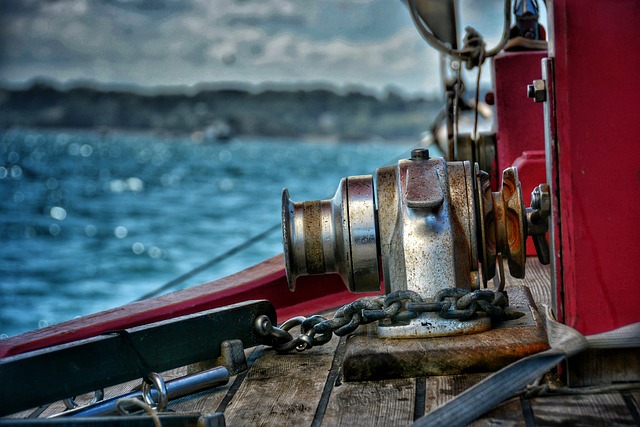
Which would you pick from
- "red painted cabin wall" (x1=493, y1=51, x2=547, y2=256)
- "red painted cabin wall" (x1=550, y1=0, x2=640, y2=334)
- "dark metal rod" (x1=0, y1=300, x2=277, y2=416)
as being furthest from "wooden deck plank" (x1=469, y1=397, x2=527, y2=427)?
"red painted cabin wall" (x1=493, y1=51, x2=547, y2=256)

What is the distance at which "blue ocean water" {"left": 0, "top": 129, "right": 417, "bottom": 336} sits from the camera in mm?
16547

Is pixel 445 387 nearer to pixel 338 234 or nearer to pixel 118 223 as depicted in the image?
pixel 338 234

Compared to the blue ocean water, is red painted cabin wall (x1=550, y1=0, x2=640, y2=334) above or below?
above

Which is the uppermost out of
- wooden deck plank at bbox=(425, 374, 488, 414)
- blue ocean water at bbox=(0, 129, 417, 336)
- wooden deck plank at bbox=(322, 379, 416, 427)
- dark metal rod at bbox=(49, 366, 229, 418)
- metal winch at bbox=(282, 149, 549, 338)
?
metal winch at bbox=(282, 149, 549, 338)

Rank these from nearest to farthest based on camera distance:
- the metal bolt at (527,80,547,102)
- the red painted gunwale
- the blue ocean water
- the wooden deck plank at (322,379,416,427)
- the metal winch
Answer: the wooden deck plank at (322,379,416,427)
the metal bolt at (527,80,547,102)
the metal winch
the red painted gunwale
the blue ocean water

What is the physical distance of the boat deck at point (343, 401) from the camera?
1670 millimetres

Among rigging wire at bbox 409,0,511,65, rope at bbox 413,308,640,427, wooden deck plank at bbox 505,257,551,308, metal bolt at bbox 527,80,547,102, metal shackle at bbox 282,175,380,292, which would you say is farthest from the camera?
rigging wire at bbox 409,0,511,65

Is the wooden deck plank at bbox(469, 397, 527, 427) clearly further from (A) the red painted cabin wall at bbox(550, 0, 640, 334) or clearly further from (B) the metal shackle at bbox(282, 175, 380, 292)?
(B) the metal shackle at bbox(282, 175, 380, 292)

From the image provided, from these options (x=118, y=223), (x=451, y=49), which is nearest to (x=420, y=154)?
(x=451, y=49)

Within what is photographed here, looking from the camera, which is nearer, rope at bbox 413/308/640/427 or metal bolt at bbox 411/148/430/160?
rope at bbox 413/308/640/427

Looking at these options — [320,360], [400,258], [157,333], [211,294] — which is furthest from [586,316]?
[211,294]

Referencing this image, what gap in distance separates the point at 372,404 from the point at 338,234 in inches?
18.5

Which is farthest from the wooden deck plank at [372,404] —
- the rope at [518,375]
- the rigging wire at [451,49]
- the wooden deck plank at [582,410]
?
the rigging wire at [451,49]

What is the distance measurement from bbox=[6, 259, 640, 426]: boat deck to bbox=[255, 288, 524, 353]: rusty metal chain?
79mm
